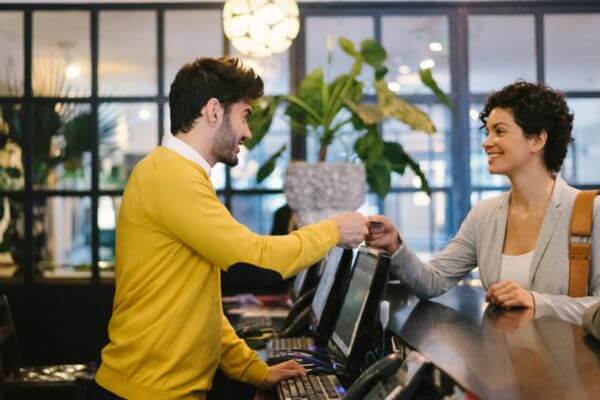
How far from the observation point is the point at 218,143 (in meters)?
1.89

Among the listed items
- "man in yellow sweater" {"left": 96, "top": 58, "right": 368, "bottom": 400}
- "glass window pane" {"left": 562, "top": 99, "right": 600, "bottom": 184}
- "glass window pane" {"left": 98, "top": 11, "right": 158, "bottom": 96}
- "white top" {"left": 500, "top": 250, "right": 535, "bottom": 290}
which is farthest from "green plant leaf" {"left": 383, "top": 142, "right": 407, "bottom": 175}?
"man in yellow sweater" {"left": 96, "top": 58, "right": 368, "bottom": 400}

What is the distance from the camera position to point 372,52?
4.51 meters

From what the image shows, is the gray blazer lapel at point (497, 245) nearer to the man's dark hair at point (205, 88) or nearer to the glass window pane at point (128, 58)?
the man's dark hair at point (205, 88)

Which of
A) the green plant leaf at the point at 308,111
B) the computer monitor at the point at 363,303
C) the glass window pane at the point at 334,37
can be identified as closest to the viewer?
the computer monitor at the point at 363,303

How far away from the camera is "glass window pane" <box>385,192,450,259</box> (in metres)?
5.12

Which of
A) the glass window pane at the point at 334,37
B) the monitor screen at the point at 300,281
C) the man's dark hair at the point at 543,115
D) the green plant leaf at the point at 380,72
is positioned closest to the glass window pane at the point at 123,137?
the glass window pane at the point at 334,37

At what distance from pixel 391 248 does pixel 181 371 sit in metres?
0.79

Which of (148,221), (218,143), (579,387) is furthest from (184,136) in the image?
(579,387)

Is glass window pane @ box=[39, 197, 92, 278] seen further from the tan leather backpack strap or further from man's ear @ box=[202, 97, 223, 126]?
the tan leather backpack strap

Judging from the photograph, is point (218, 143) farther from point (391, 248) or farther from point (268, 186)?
point (268, 186)

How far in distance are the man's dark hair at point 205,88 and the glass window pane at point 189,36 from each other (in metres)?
3.23

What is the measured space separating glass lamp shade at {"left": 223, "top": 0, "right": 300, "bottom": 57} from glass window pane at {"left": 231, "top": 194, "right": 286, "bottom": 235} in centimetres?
115

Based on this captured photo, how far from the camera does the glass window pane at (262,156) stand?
508cm

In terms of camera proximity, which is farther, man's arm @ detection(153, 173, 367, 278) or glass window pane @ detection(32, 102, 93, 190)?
glass window pane @ detection(32, 102, 93, 190)
